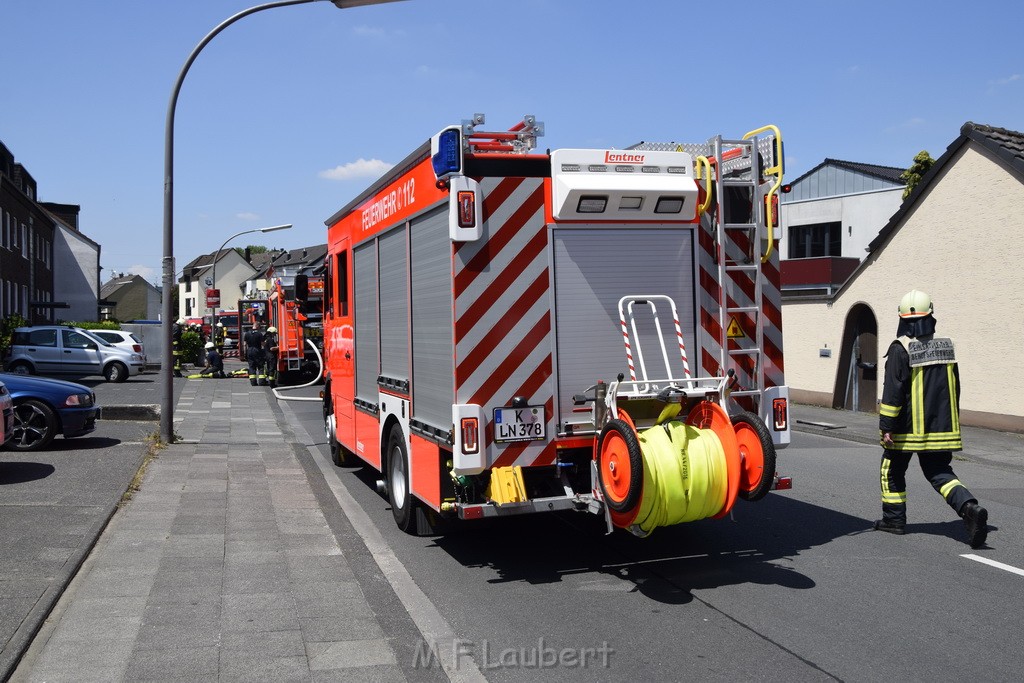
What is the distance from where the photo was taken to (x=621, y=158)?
656cm

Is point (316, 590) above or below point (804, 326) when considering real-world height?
below

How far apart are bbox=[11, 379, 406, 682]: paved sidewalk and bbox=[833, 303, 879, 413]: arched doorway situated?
40.4ft

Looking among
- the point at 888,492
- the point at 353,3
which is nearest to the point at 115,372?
the point at 353,3

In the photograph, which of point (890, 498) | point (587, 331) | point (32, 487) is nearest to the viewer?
point (587, 331)

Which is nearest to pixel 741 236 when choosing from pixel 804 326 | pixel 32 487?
pixel 32 487

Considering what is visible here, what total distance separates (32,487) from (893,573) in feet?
26.2

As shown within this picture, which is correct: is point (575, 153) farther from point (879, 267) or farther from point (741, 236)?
point (879, 267)

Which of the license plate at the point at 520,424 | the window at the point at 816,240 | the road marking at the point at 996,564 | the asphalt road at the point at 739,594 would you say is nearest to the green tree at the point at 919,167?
the window at the point at 816,240

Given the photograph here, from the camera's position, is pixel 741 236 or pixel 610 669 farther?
pixel 741 236

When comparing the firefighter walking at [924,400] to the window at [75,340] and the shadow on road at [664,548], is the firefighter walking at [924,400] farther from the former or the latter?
the window at [75,340]

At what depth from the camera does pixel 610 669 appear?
4809 millimetres

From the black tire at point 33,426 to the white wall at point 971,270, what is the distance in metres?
13.9

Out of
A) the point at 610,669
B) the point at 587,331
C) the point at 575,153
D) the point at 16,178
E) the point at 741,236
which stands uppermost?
the point at 16,178

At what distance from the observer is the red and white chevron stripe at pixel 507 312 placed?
6316 mm
